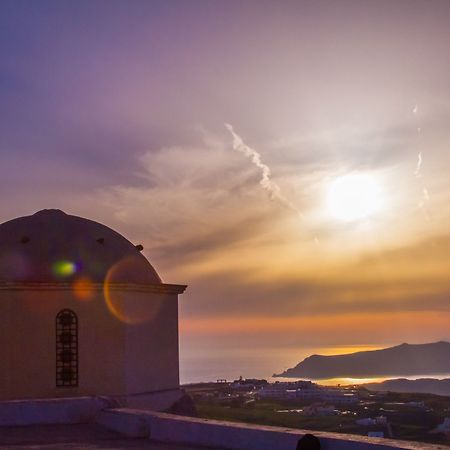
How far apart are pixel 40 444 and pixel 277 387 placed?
190 ft

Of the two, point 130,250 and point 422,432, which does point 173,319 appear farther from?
point 422,432

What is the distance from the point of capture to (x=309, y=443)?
24.1 feet

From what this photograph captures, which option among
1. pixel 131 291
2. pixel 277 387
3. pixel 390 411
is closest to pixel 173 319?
pixel 131 291

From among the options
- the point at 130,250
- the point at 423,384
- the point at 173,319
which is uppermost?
the point at 130,250

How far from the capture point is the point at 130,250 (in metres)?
19.3

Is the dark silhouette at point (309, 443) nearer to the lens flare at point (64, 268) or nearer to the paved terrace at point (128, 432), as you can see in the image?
the paved terrace at point (128, 432)

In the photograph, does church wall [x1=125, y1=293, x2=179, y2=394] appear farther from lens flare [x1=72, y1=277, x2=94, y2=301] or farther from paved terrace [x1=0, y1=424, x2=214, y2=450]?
paved terrace [x1=0, y1=424, x2=214, y2=450]

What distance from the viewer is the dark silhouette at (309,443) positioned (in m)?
7.34

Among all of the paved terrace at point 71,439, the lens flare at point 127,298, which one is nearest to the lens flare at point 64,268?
the lens flare at point 127,298

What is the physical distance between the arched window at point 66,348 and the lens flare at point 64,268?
90 cm

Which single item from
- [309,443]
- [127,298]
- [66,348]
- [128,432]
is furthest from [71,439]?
[127,298]

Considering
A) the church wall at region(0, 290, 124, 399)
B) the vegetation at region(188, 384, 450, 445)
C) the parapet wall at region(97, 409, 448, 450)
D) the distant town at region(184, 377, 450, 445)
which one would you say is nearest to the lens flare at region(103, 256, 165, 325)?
the church wall at region(0, 290, 124, 399)

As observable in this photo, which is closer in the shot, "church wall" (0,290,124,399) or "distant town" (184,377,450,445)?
"church wall" (0,290,124,399)

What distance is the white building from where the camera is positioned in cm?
1691
